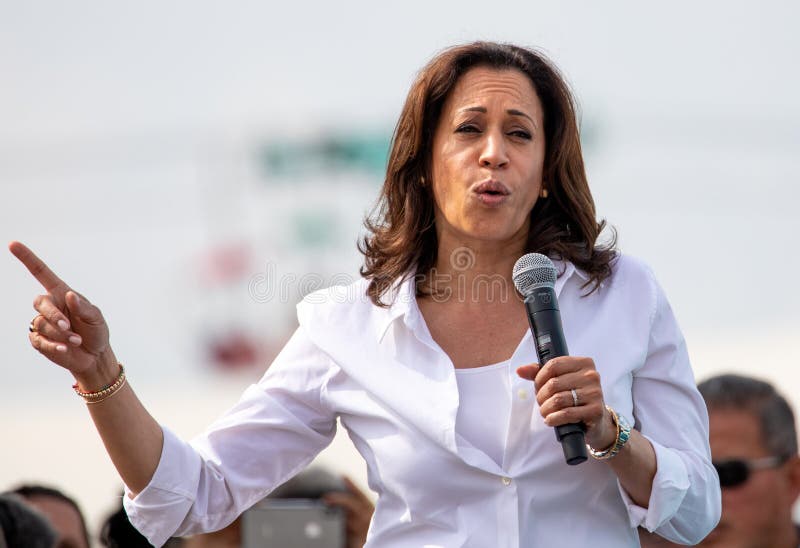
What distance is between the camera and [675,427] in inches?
115

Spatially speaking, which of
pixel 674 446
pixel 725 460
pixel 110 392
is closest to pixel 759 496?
pixel 725 460

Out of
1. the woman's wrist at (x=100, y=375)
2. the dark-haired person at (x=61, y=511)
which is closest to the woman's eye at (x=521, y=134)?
the woman's wrist at (x=100, y=375)

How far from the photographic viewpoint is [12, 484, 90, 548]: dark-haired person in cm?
476

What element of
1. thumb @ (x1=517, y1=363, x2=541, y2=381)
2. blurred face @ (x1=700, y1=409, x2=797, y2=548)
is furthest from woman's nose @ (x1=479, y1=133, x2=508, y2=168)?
blurred face @ (x1=700, y1=409, x2=797, y2=548)

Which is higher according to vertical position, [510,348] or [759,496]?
[510,348]

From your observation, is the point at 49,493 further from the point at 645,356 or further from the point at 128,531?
the point at 645,356

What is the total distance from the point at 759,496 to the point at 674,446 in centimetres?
169

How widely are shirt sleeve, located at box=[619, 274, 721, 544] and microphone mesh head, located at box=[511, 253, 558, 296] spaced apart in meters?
0.31

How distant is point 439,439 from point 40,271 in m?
0.94

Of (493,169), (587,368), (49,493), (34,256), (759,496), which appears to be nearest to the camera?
(587,368)

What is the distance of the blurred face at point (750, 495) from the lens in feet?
14.4

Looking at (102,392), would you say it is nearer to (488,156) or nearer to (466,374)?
(466,374)

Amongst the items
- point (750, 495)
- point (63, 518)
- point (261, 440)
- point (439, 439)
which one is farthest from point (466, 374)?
point (63, 518)

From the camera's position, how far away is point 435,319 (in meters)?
3.12
